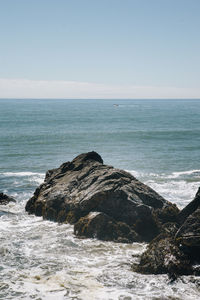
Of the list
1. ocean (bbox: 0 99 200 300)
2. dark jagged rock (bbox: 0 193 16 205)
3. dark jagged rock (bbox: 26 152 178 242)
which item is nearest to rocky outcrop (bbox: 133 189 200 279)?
Answer: ocean (bbox: 0 99 200 300)

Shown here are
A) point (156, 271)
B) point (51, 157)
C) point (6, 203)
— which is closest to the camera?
point (156, 271)

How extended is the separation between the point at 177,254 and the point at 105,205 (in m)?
5.88

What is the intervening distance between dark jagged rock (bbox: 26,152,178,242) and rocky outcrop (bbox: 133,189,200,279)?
9.90 ft

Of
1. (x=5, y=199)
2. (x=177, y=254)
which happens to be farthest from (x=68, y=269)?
(x=5, y=199)

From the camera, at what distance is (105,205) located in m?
19.2

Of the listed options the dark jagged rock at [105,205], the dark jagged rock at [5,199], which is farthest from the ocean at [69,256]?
the dark jagged rock at [105,205]

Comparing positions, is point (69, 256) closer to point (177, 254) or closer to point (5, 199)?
point (177, 254)

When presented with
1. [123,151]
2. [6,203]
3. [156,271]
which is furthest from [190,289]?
[123,151]

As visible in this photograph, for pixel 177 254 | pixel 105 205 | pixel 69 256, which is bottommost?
pixel 69 256

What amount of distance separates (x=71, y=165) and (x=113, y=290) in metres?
13.6

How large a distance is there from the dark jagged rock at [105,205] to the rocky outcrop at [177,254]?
3.02 metres

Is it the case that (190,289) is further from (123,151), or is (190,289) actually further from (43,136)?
(43,136)

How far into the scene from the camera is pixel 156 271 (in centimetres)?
1389

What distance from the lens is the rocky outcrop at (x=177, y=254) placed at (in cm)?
1377
